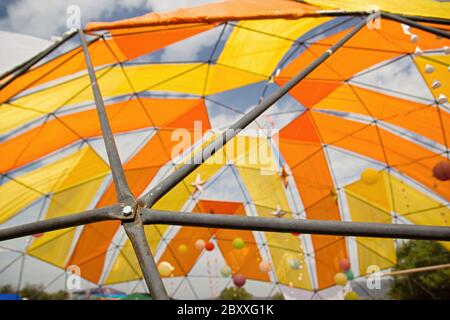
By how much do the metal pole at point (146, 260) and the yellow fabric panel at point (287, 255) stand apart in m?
12.9

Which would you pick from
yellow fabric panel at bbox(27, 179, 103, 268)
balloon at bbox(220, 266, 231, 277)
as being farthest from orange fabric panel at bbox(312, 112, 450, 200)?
yellow fabric panel at bbox(27, 179, 103, 268)

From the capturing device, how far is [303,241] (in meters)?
15.2

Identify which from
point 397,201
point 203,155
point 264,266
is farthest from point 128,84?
point 397,201

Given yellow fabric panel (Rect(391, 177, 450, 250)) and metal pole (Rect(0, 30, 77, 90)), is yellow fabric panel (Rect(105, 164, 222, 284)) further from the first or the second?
metal pole (Rect(0, 30, 77, 90))

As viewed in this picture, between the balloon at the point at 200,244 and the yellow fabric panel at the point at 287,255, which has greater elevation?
the balloon at the point at 200,244

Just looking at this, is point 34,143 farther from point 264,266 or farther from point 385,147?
point 385,147

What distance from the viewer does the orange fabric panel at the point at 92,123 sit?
10.0 m

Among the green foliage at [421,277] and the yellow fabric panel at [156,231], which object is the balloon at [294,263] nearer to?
the yellow fabric panel at [156,231]

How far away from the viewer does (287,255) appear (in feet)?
51.4

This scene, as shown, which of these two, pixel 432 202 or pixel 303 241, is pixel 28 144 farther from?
pixel 432 202

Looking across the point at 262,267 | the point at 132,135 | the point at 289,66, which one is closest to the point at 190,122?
the point at 132,135

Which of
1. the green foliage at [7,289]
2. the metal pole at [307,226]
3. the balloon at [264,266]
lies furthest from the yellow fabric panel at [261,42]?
the green foliage at [7,289]

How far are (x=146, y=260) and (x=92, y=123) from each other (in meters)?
9.39

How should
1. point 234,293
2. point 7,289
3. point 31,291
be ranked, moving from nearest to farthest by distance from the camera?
point 7,289 → point 31,291 → point 234,293
